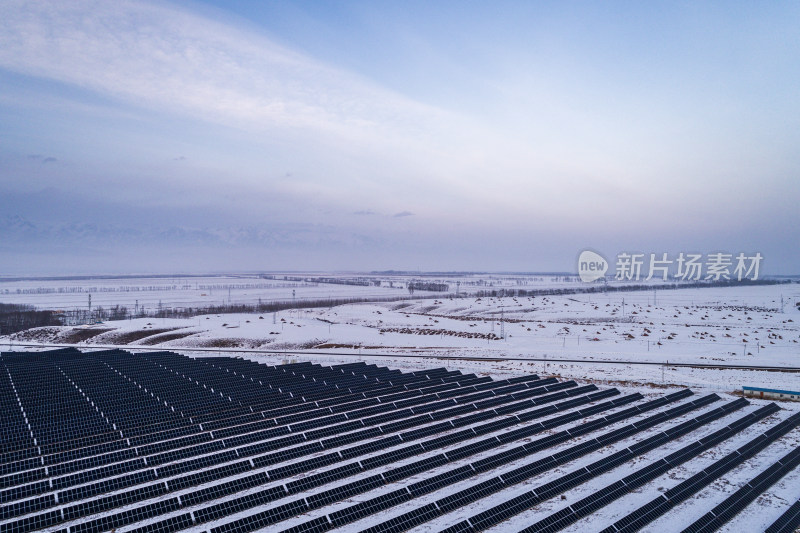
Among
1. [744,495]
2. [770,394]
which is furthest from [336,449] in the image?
[770,394]

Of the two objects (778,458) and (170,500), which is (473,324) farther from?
(170,500)

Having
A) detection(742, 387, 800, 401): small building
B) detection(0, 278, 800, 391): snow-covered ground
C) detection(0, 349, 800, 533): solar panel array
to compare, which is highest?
detection(0, 349, 800, 533): solar panel array

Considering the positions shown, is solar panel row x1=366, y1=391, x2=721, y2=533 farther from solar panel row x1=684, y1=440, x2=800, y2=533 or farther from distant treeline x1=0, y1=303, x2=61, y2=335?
distant treeline x1=0, y1=303, x2=61, y2=335

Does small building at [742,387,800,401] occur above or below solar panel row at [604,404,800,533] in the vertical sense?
below

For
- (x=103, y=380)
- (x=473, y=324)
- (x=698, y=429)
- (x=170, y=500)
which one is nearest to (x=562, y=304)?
(x=473, y=324)

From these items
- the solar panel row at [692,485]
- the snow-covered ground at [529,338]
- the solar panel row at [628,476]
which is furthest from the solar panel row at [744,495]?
the snow-covered ground at [529,338]

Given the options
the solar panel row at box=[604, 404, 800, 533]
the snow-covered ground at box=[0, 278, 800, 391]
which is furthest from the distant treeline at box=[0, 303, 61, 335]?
the solar panel row at box=[604, 404, 800, 533]

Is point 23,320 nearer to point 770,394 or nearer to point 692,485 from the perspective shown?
point 692,485
